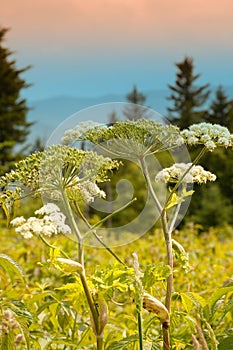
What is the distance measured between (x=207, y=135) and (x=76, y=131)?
26 cm

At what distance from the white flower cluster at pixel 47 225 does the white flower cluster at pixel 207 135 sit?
0.96 feet

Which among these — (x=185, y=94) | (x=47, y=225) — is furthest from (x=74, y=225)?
(x=185, y=94)

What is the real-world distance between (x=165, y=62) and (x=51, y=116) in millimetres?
28522

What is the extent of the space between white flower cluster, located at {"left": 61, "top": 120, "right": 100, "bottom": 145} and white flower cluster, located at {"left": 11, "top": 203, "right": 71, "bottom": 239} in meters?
0.13

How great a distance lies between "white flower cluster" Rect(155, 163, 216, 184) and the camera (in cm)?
138

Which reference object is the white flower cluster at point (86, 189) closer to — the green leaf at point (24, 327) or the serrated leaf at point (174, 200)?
the serrated leaf at point (174, 200)

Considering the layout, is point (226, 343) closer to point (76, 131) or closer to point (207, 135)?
point (207, 135)

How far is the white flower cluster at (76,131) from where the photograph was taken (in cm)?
137

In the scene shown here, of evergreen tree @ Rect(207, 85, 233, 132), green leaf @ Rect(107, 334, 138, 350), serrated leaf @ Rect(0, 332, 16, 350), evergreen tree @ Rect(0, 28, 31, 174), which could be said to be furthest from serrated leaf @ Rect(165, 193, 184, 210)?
evergreen tree @ Rect(0, 28, 31, 174)

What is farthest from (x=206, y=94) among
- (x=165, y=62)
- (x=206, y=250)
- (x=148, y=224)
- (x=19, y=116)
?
(x=165, y=62)

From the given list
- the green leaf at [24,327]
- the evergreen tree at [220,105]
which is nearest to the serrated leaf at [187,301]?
the green leaf at [24,327]

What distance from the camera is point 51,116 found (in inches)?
5620

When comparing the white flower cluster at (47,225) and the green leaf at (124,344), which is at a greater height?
the white flower cluster at (47,225)

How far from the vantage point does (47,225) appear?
1323 mm
